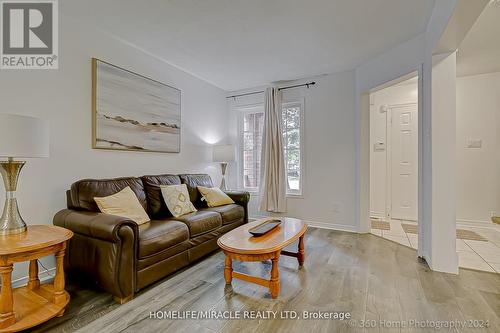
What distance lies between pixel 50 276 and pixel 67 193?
0.78 m

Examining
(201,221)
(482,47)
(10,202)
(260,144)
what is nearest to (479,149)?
(482,47)

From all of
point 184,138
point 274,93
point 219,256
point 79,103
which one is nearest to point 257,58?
point 274,93

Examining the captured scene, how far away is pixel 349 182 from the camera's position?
374cm

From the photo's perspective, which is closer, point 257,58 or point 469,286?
point 469,286

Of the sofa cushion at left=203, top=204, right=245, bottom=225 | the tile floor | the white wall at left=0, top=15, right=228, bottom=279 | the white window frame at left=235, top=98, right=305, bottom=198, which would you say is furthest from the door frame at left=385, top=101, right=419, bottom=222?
the white wall at left=0, top=15, right=228, bottom=279

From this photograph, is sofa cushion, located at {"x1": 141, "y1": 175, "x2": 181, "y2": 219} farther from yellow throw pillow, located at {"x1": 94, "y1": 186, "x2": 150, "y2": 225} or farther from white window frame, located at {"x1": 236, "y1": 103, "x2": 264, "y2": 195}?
white window frame, located at {"x1": 236, "y1": 103, "x2": 264, "y2": 195}

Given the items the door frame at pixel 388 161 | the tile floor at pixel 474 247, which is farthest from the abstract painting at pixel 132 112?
the door frame at pixel 388 161

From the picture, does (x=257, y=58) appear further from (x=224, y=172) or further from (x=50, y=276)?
(x=50, y=276)

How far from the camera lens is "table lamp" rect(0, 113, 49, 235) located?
58.1 inches

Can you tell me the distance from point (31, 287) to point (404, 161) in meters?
5.28

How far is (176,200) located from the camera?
277cm

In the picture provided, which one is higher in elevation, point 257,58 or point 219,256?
point 257,58

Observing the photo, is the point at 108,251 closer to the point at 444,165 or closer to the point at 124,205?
the point at 124,205

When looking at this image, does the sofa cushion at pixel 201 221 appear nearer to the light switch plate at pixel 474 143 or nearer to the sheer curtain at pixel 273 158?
the sheer curtain at pixel 273 158
